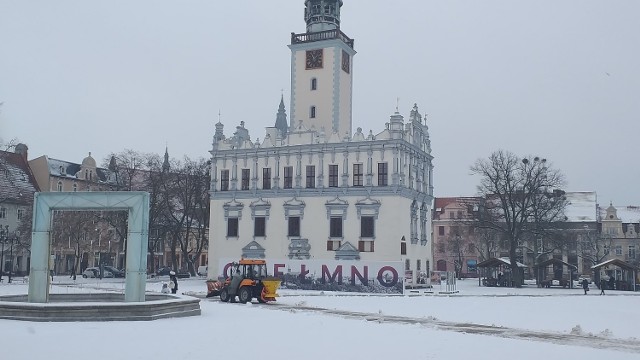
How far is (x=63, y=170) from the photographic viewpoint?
81625 mm

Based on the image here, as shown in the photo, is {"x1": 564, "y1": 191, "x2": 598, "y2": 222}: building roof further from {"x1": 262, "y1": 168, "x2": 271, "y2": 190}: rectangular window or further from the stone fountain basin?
the stone fountain basin

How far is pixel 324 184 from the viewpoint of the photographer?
5238 cm

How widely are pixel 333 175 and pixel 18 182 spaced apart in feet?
137

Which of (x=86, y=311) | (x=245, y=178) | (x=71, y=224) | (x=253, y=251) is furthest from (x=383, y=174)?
(x=86, y=311)

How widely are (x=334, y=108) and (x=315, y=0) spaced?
11048mm

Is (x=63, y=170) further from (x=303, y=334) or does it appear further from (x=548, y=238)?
(x=303, y=334)

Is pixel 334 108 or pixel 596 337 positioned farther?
pixel 334 108

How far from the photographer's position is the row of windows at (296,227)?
165 feet

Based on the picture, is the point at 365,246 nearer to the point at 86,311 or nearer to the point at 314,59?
the point at 314,59

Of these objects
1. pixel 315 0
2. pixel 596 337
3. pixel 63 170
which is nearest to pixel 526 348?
pixel 596 337

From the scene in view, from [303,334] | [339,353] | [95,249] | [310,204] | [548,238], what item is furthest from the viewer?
[95,249]

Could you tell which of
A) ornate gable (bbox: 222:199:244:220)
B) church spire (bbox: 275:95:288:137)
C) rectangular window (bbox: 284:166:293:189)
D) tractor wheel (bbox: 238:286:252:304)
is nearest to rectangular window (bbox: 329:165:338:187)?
rectangular window (bbox: 284:166:293:189)

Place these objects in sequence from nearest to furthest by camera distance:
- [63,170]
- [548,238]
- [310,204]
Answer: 1. [310,204]
2. [548,238]
3. [63,170]

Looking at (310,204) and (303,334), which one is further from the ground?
Answer: (310,204)
